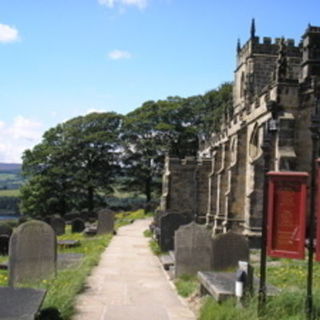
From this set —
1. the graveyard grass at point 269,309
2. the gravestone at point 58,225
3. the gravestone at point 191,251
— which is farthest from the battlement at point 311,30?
the gravestone at point 58,225

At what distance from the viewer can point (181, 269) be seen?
1140cm

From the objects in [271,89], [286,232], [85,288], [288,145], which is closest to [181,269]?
[85,288]

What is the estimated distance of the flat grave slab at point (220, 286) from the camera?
7293 mm

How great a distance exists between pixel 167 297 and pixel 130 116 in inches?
1947

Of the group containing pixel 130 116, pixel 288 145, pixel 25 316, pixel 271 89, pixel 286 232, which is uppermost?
pixel 130 116

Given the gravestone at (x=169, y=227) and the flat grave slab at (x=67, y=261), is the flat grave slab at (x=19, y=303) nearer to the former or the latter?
the flat grave slab at (x=67, y=261)

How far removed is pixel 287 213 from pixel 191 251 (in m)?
Answer: 5.01

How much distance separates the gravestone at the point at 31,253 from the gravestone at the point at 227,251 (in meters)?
3.54

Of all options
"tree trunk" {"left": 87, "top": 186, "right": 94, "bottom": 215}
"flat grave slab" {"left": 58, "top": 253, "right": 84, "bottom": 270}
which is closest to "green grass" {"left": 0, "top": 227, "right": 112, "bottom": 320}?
"flat grave slab" {"left": 58, "top": 253, "right": 84, "bottom": 270}

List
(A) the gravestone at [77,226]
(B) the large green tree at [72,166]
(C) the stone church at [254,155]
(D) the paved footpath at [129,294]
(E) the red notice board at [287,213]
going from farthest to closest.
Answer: (B) the large green tree at [72,166] < (A) the gravestone at [77,226] < (C) the stone church at [254,155] < (D) the paved footpath at [129,294] < (E) the red notice board at [287,213]

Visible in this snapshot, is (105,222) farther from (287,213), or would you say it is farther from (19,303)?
(19,303)

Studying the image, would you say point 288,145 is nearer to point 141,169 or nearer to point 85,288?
point 85,288

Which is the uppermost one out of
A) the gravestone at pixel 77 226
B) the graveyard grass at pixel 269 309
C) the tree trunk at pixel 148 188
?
the tree trunk at pixel 148 188

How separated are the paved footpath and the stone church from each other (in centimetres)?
341
